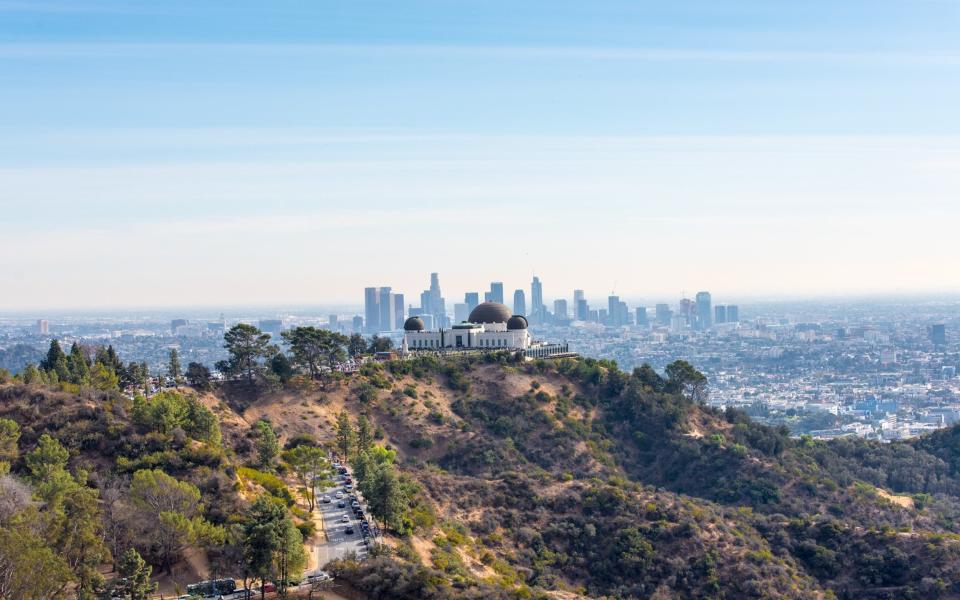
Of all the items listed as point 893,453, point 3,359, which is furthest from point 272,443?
point 3,359

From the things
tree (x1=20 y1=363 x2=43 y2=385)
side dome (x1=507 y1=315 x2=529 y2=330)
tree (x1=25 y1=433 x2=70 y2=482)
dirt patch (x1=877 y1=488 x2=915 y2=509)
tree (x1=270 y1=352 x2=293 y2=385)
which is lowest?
dirt patch (x1=877 y1=488 x2=915 y2=509)

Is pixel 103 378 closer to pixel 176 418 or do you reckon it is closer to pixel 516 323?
pixel 176 418

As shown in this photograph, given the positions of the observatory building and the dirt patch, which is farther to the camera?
the observatory building

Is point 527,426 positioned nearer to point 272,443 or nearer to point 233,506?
point 272,443

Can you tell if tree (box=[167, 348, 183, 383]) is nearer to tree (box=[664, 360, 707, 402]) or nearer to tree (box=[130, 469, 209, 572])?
tree (box=[130, 469, 209, 572])

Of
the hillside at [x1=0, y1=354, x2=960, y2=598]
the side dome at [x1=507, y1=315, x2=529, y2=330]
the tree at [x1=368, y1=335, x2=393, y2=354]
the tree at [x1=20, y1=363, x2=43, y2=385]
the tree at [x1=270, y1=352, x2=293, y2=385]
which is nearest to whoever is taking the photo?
the hillside at [x1=0, y1=354, x2=960, y2=598]

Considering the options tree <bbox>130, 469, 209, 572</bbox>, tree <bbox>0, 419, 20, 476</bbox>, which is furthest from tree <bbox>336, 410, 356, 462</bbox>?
tree <bbox>0, 419, 20, 476</bbox>
